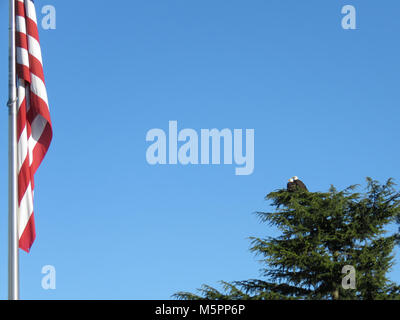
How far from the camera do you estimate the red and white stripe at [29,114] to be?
1362 centimetres

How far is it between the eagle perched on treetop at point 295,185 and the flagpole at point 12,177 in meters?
13.5

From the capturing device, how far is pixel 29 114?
46.8 ft

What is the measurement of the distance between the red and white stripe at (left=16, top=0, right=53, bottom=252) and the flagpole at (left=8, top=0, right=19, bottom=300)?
28 cm

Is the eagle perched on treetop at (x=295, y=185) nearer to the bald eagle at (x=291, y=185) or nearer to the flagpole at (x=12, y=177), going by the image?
the bald eagle at (x=291, y=185)

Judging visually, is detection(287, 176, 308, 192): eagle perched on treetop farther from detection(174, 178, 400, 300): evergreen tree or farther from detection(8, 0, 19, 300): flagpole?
detection(8, 0, 19, 300): flagpole

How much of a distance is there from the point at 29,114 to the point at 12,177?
1.81 meters

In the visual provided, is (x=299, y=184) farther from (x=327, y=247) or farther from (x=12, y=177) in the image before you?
(x=12, y=177)

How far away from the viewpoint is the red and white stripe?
1362 centimetres

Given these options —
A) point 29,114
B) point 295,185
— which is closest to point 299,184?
point 295,185

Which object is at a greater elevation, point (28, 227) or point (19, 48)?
point (19, 48)
